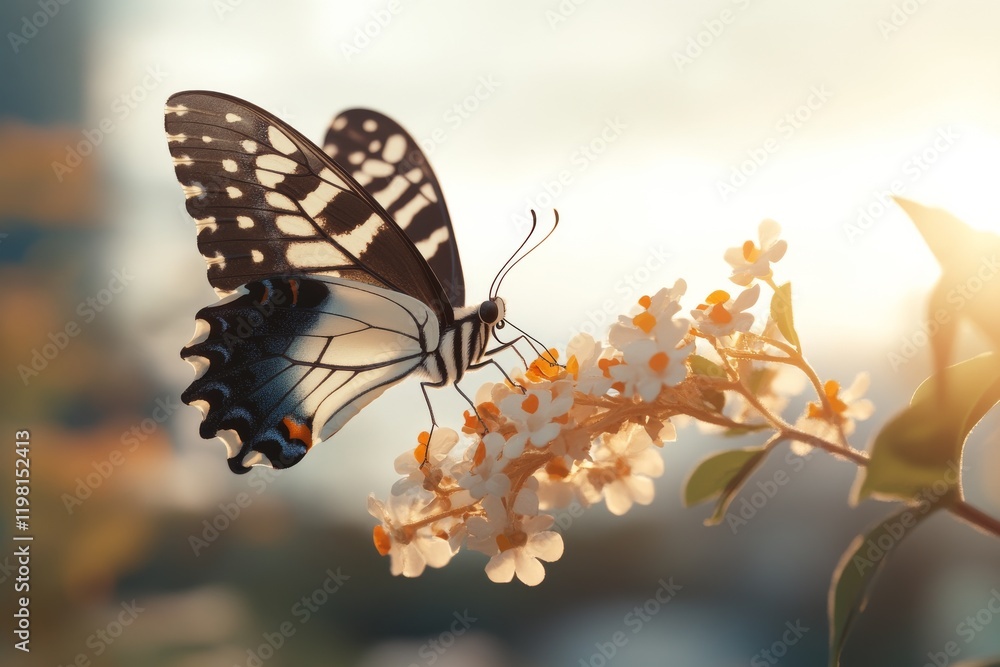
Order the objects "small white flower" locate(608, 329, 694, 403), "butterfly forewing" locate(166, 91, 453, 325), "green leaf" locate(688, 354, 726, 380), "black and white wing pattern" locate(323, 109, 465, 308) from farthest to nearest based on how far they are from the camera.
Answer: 1. "black and white wing pattern" locate(323, 109, 465, 308)
2. "butterfly forewing" locate(166, 91, 453, 325)
3. "green leaf" locate(688, 354, 726, 380)
4. "small white flower" locate(608, 329, 694, 403)

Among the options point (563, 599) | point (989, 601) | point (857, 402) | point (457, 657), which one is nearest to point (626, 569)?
point (563, 599)

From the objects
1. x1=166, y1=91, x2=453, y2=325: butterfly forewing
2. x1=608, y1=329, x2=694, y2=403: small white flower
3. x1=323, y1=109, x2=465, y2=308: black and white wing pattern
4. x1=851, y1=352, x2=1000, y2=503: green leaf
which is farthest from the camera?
x1=323, y1=109, x2=465, y2=308: black and white wing pattern

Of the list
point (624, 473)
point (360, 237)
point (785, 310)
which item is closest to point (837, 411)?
point (785, 310)

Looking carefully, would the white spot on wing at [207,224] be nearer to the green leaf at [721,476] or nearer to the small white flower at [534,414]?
the small white flower at [534,414]

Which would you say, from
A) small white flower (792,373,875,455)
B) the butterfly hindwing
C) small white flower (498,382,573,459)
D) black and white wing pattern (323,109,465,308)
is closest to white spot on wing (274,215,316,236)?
the butterfly hindwing

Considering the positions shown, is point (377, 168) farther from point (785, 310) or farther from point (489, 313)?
point (785, 310)

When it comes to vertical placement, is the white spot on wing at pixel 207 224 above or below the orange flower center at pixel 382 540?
above

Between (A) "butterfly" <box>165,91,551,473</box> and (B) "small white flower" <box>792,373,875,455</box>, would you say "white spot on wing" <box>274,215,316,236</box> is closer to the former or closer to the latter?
(A) "butterfly" <box>165,91,551,473</box>

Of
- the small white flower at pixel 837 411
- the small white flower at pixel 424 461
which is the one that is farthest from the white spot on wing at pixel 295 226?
the small white flower at pixel 837 411

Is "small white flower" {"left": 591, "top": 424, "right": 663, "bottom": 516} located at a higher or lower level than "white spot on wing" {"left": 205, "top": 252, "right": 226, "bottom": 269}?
lower
